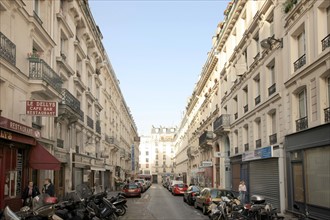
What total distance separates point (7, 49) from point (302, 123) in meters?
12.2

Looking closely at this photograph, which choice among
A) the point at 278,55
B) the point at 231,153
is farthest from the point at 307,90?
the point at 231,153

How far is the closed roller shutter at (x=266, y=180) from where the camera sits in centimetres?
2045

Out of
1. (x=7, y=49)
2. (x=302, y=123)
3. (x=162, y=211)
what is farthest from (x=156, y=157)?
(x=7, y=49)

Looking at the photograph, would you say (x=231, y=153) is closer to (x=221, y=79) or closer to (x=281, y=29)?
(x=221, y=79)

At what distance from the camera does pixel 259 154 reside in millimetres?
22453

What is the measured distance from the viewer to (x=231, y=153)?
1239 inches

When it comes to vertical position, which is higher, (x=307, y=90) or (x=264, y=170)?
(x=307, y=90)

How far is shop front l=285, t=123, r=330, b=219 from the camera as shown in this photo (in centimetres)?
1471

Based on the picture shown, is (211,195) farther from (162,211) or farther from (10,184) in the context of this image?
(10,184)

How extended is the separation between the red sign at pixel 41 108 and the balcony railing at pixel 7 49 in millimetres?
1702

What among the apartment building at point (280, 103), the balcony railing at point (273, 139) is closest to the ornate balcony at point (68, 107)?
the apartment building at point (280, 103)

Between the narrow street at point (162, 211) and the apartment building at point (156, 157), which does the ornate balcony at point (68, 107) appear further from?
the apartment building at point (156, 157)

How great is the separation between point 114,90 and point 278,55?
37.2m

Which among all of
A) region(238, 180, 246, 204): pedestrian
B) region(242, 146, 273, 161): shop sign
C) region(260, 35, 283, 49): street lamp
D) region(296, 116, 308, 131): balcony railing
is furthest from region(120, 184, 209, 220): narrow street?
region(260, 35, 283, 49): street lamp
